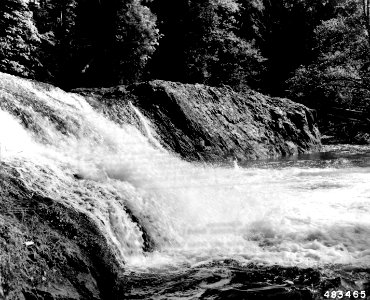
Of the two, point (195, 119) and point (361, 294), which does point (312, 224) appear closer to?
point (361, 294)

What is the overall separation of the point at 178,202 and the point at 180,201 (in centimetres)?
7

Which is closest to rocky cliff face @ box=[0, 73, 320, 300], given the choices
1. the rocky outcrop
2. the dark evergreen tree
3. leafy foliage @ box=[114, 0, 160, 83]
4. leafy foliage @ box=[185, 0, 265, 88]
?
the rocky outcrop

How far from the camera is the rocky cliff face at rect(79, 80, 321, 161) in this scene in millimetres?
11578

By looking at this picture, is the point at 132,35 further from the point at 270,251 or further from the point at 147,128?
the point at 270,251

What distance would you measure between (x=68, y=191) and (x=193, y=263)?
153cm

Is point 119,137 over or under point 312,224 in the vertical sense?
over

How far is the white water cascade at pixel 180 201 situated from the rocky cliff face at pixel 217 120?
10.4 ft

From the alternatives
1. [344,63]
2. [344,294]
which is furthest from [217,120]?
[344,294]

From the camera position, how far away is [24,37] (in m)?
14.2

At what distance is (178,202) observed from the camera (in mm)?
5660

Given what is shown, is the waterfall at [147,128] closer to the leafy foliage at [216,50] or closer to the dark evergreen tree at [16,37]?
the dark evergreen tree at [16,37]

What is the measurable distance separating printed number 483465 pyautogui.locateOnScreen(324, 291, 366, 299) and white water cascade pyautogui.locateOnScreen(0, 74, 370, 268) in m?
0.68

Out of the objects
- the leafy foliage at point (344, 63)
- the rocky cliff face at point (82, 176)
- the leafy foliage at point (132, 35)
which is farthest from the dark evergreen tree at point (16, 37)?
the leafy foliage at point (344, 63)

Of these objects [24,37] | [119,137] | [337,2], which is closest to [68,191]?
[119,137]
